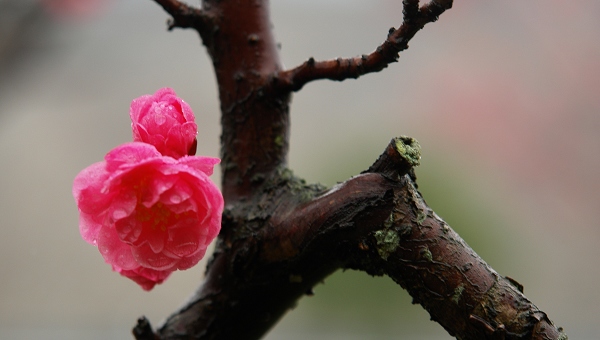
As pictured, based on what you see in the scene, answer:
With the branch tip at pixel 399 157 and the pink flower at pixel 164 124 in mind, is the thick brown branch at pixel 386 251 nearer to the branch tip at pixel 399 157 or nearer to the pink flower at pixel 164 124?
the branch tip at pixel 399 157

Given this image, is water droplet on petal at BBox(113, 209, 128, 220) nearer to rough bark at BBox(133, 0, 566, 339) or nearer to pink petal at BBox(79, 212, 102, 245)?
pink petal at BBox(79, 212, 102, 245)

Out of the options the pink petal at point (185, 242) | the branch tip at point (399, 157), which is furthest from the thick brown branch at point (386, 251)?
the pink petal at point (185, 242)

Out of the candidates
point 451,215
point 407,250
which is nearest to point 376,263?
point 407,250

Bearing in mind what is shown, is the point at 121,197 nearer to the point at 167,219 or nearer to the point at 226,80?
the point at 167,219

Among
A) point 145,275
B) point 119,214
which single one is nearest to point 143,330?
point 145,275

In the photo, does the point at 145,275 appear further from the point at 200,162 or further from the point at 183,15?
the point at 183,15

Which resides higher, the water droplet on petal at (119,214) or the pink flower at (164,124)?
the pink flower at (164,124)

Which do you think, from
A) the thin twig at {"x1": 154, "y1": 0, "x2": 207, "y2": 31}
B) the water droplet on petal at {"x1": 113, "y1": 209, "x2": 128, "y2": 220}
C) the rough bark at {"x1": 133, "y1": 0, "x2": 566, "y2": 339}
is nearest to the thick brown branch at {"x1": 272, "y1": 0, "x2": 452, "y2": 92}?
the rough bark at {"x1": 133, "y1": 0, "x2": 566, "y2": 339}
